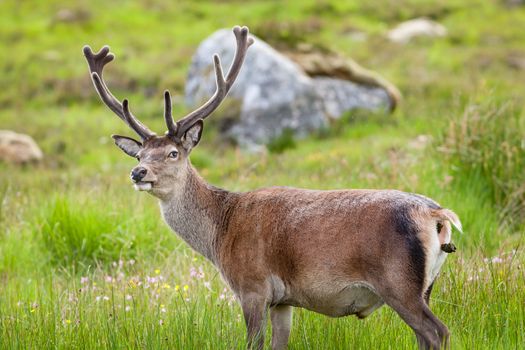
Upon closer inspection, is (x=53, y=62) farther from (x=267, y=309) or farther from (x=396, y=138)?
(x=267, y=309)

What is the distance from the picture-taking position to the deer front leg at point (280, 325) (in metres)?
5.47

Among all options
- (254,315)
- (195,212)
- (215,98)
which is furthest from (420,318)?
(215,98)

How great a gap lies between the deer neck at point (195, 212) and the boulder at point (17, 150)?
10.3m

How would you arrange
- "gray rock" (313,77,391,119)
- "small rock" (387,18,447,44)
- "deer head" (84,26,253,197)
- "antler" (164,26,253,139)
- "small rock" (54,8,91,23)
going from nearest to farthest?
"deer head" (84,26,253,197) → "antler" (164,26,253,139) → "gray rock" (313,77,391,119) → "small rock" (387,18,447,44) → "small rock" (54,8,91,23)

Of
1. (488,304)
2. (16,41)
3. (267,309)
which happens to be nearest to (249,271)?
(267,309)

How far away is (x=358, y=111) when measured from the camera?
1644cm

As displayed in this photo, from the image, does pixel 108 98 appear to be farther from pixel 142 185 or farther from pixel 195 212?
pixel 195 212

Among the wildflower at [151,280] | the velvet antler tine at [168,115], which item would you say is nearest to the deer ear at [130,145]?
the velvet antler tine at [168,115]

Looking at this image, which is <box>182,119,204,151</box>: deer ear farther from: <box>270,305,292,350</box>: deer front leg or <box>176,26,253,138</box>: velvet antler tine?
<box>270,305,292,350</box>: deer front leg

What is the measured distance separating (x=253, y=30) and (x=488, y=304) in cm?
1484

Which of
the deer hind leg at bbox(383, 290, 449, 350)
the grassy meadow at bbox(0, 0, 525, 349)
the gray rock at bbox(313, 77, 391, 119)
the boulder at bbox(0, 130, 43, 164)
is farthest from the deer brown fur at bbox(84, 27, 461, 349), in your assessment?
the gray rock at bbox(313, 77, 391, 119)

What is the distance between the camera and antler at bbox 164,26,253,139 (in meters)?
5.73

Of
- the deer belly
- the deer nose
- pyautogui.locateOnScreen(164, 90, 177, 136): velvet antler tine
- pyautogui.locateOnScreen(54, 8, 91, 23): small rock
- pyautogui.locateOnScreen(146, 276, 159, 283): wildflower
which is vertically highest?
pyautogui.locateOnScreen(164, 90, 177, 136): velvet antler tine

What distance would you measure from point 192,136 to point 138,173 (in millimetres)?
571
